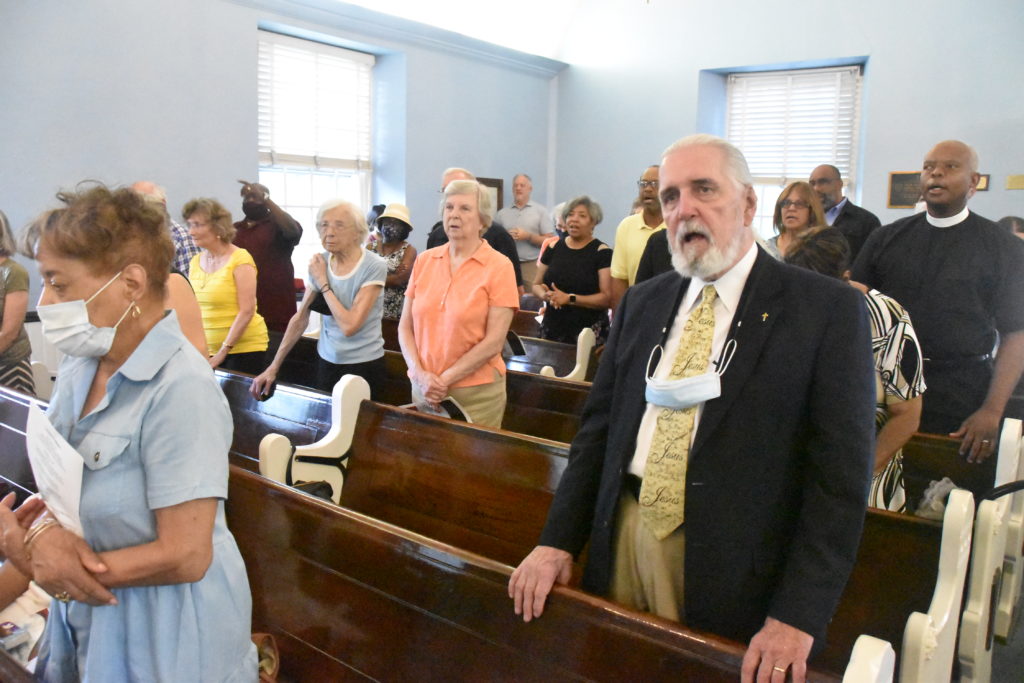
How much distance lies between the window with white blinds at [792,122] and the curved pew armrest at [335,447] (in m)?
5.94

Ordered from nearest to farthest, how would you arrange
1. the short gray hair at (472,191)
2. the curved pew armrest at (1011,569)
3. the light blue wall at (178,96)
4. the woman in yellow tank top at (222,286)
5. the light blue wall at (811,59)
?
1. the curved pew armrest at (1011,569)
2. the short gray hair at (472,191)
3. the woman in yellow tank top at (222,286)
4. the light blue wall at (178,96)
5. the light blue wall at (811,59)

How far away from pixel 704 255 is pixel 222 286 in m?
2.68

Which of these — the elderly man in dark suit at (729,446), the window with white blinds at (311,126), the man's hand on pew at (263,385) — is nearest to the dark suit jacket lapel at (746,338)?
the elderly man in dark suit at (729,446)

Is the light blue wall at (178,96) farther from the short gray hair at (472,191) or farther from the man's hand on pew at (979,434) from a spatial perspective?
the man's hand on pew at (979,434)

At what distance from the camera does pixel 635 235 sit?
3.75m

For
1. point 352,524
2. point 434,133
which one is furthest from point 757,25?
point 352,524

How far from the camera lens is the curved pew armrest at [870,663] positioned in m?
1.01

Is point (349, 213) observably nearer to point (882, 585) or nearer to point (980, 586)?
point (882, 585)

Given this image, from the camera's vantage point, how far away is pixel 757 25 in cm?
758

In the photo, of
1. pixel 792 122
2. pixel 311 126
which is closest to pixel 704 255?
pixel 311 126

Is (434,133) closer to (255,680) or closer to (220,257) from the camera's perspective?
(220,257)

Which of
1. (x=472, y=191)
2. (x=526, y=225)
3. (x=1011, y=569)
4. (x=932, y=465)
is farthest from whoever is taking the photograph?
(x=526, y=225)

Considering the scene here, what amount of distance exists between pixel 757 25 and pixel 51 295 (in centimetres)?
750

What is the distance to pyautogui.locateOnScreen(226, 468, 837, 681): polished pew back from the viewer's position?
1258 millimetres
